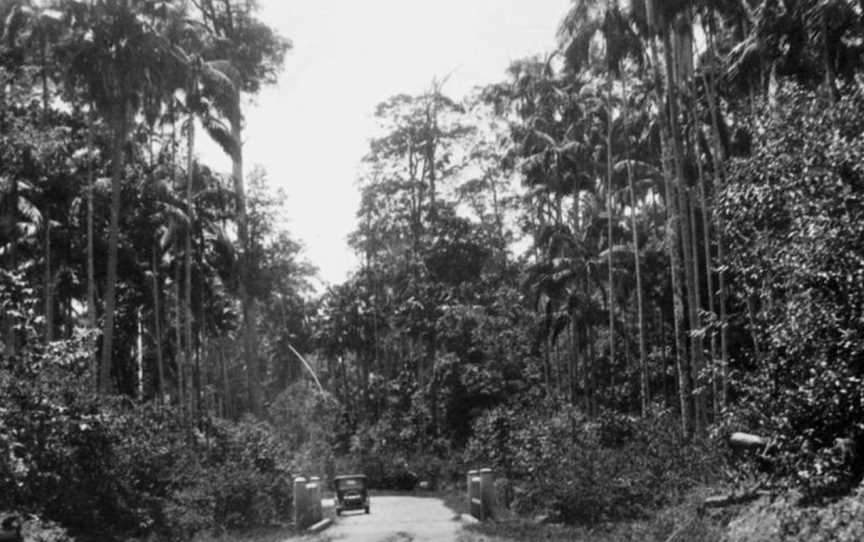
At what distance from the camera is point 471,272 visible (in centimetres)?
4578

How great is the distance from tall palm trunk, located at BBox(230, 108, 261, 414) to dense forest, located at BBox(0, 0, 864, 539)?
138 millimetres

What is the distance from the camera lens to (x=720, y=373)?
14.2 meters

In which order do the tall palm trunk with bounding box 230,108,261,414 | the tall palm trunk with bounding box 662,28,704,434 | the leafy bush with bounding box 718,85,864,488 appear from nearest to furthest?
the leafy bush with bounding box 718,85,864,488 → the tall palm trunk with bounding box 662,28,704,434 → the tall palm trunk with bounding box 230,108,261,414

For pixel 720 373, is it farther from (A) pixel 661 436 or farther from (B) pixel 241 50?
(B) pixel 241 50

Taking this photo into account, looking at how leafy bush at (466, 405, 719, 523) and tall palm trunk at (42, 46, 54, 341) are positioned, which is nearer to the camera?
leafy bush at (466, 405, 719, 523)

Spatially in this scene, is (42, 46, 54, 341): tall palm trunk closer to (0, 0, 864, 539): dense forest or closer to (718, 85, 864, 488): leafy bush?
(0, 0, 864, 539): dense forest

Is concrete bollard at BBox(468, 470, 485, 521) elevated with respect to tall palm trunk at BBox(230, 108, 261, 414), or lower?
lower

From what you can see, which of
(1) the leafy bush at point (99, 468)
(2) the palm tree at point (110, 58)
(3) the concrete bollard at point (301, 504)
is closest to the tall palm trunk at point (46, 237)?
(2) the palm tree at point (110, 58)

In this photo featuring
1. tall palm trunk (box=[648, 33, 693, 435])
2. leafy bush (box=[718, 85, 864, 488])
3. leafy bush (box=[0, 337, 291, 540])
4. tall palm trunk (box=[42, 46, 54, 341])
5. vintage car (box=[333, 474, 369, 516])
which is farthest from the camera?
tall palm trunk (box=[42, 46, 54, 341])

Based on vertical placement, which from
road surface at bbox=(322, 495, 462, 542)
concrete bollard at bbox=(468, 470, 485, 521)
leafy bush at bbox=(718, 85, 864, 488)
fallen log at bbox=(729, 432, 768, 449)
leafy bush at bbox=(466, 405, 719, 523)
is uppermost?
leafy bush at bbox=(718, 85, 864, 488)

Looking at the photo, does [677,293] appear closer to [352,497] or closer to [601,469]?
[601,469]

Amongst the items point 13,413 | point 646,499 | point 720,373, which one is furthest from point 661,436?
point 13,413

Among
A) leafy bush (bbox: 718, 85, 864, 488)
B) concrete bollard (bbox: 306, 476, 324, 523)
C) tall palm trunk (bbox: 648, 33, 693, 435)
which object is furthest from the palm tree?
leafy bush (bbox: 718, 85, 864, 488)

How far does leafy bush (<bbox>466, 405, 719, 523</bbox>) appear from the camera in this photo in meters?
17.2
